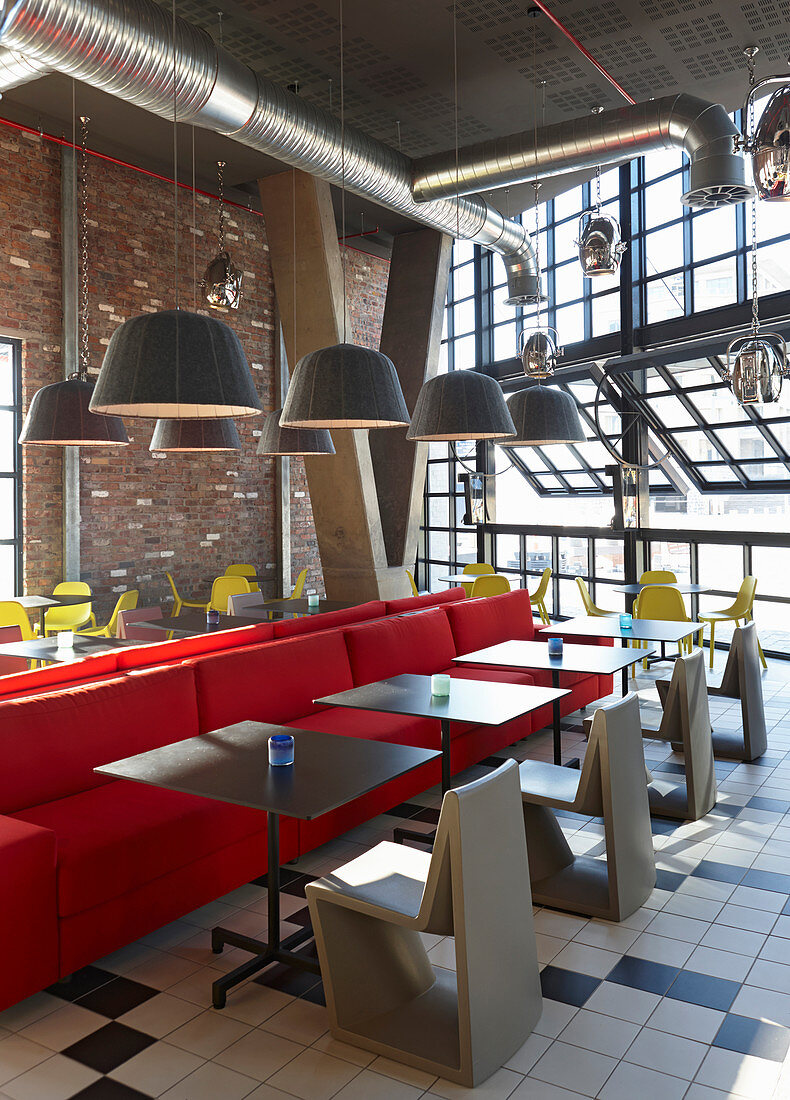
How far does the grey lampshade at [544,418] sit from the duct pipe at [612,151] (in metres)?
1.52

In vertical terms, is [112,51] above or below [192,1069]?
above

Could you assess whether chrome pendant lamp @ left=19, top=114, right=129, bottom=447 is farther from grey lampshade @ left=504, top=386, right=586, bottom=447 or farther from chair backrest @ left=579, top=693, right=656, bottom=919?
chair backrest @ left=579, top=693, right=656, bottom=919

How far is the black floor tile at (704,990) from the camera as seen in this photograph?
289 centimetres

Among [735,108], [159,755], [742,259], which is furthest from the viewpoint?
[742,259]

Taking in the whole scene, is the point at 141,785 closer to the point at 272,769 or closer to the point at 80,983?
the point at 80,983

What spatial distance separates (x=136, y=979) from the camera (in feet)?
10.1

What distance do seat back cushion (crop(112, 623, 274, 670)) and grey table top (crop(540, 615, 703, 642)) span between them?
202cm

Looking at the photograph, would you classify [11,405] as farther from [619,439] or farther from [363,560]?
[619,439]

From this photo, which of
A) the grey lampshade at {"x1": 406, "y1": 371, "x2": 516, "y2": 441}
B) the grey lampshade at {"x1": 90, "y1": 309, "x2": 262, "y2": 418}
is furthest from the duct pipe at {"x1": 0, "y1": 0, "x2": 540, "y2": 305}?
the grey lampshade at {"x1": 90, "y1": 309, "x2": 262, "y2": 418}

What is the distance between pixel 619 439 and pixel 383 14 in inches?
217

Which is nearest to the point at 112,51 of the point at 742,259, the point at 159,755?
the point at 159,755

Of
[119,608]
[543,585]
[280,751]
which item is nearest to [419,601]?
[543,585]

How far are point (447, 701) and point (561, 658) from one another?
53.3 inches

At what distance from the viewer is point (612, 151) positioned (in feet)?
21.8
